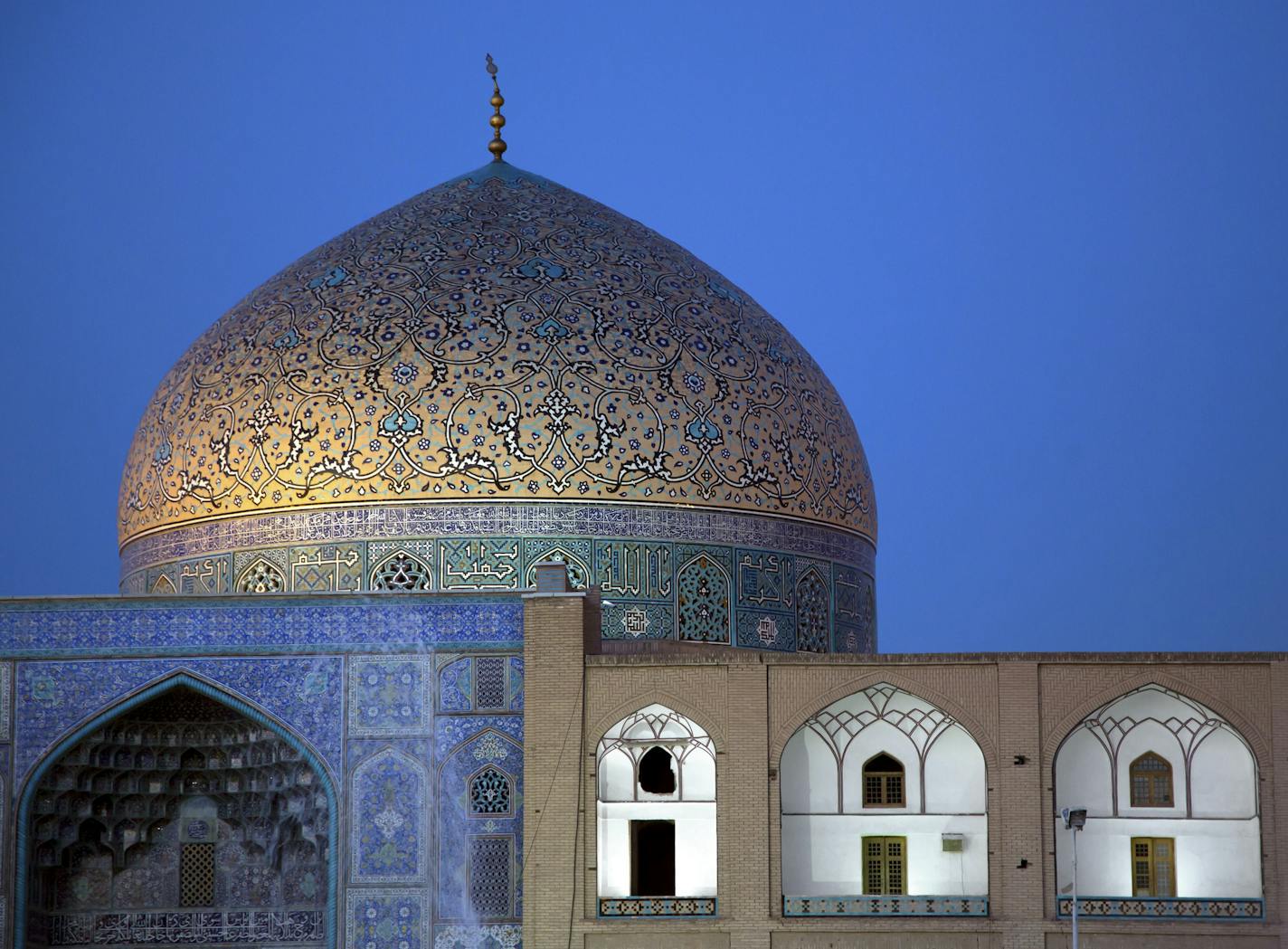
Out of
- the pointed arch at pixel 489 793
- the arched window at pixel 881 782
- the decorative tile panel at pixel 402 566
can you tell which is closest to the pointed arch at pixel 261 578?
the decorative tile panel at pixel 402 566

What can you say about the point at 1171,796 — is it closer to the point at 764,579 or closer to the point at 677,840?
the point at 677,840

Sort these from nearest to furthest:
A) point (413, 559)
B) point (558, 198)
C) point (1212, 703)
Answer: point (1212, 703) < point (413, 559) < point (558, 198)

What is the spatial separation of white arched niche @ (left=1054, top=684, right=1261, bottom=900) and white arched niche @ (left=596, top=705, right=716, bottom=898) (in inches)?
81.2

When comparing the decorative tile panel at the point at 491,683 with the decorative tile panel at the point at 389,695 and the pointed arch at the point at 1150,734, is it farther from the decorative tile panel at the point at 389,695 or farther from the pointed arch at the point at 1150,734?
the pointed arch at the point at 1150,734

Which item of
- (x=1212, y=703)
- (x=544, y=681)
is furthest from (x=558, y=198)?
(x=1212, y=703)

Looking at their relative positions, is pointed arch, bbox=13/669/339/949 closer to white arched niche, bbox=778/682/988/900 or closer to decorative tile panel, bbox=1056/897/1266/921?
white arched niche, bbox=778/682/988/900

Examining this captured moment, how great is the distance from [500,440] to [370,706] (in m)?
2.07

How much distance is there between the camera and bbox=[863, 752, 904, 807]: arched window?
1602cm

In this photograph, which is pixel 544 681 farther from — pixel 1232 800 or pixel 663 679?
pixel 1232 800

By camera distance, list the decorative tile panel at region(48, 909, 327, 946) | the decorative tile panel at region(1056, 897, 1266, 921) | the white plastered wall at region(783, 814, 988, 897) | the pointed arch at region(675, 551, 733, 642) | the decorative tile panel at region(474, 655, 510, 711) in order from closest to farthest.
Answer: the decorative tile panel at region(1056, 897, 1266, 921) < the white plastered wall at region(783, 814, 988, 897) < the decorative tile panel at region(474, 655, 510, 711) < the decorative tile panel at region(48, 909, 327, 946) < the pointed arch at region(675, 551, 733, 642)

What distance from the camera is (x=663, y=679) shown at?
1581 centimetres

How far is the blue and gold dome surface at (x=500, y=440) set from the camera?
55.8 ft

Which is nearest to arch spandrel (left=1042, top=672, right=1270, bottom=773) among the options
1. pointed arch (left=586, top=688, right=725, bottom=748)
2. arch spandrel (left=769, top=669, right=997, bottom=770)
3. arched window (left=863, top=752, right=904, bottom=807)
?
arch spandrel (left=769, top=669, right=997, bottom=770)

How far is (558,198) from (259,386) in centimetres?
265
